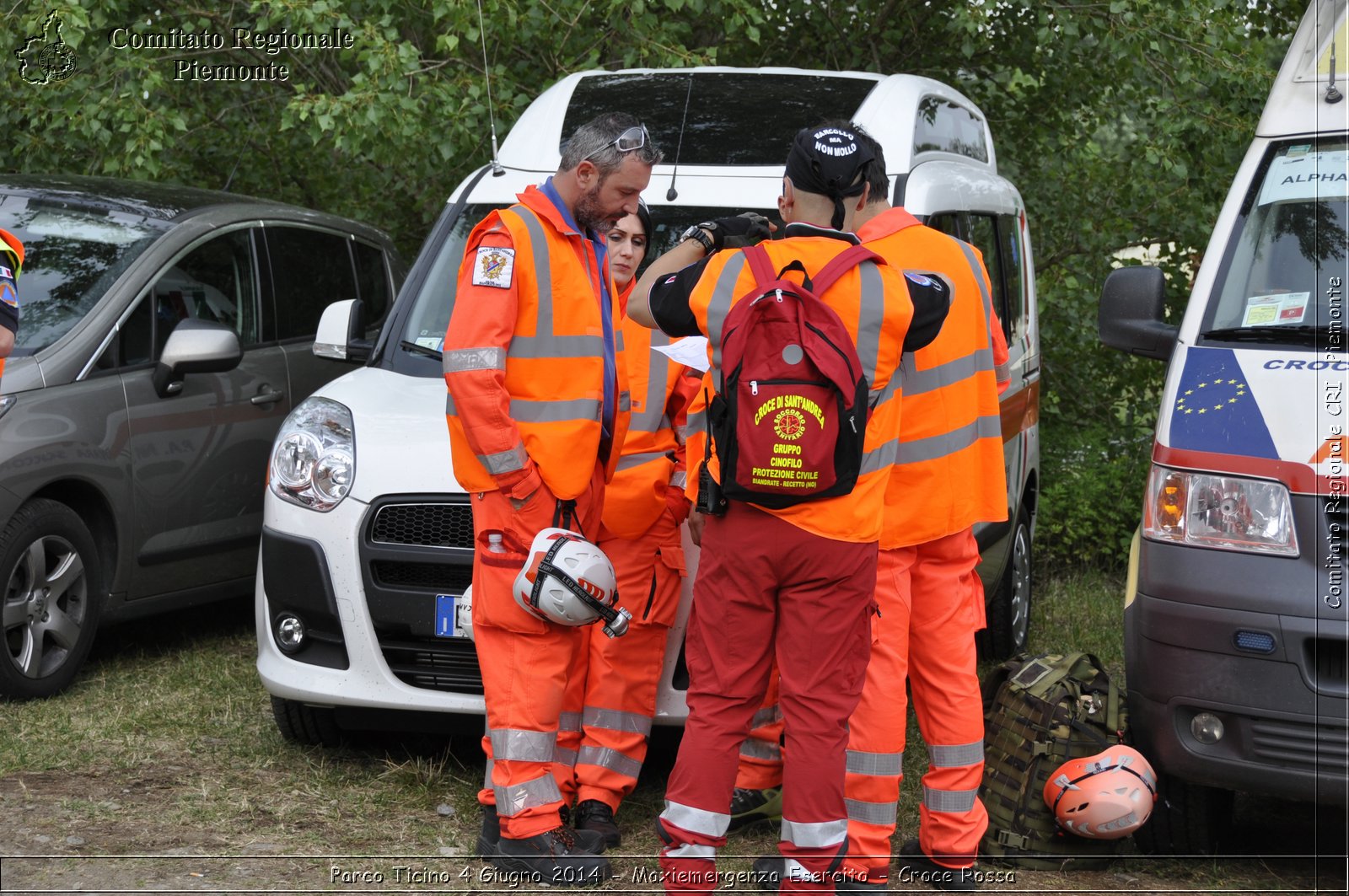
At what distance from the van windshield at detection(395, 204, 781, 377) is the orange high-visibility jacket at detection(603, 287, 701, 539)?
0.68m

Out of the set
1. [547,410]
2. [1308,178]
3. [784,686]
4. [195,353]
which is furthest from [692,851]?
[195,353]

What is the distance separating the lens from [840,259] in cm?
373

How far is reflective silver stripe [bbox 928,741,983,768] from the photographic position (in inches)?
166

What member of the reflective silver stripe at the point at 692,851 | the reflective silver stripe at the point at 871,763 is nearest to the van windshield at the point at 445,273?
the reflective silver stripe at the point at 871,763

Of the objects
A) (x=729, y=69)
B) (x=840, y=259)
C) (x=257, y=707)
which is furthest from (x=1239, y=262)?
(x=257, y=707)

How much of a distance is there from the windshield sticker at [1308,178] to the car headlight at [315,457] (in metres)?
2.89

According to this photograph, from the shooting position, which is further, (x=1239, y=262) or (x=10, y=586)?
(x=10, y=586)

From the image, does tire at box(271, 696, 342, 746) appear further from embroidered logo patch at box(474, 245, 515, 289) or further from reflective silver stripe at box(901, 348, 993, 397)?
reflective silver stripe at box(901, 348, 993, 397)

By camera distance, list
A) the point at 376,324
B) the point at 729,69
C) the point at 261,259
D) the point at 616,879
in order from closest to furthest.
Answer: the point at 616,879 < the point at 729,69 < the point at 261,259 < the point at 376,324

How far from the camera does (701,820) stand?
371cm

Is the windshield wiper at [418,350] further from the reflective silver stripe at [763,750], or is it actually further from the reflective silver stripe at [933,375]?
the reflective silver stripe at [933,375]

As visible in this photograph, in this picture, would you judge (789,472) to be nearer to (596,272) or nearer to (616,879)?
(596,272)

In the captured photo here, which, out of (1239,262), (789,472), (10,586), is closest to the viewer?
(789,472)

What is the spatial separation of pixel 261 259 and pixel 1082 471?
4795 millimetres
